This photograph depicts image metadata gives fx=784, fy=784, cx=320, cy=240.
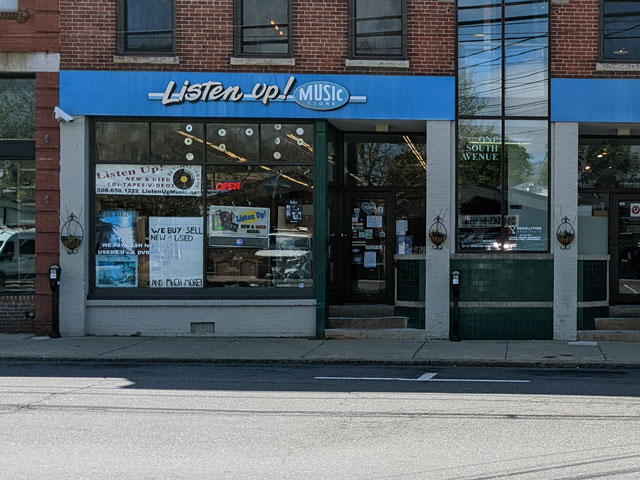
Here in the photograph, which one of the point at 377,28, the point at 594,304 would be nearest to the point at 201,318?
the point at 377,28

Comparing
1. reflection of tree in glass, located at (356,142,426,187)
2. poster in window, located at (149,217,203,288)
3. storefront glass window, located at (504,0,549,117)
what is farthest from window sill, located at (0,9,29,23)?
storefront glass window, located at (504,0,549,117)

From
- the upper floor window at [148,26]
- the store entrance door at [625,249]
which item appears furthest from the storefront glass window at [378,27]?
the store entrance door at [625,249]

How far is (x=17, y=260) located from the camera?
15.2m

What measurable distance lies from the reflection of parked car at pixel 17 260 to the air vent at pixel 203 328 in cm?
323

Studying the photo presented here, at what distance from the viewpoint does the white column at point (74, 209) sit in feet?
48.3

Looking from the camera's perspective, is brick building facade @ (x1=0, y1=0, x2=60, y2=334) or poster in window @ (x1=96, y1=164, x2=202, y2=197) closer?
brick building facade @ (x1=0, y1=0, x2=60, y2=334)

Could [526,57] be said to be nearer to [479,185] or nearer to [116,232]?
[479,185]

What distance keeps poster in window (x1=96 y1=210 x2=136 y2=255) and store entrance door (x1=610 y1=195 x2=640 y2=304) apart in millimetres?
9714

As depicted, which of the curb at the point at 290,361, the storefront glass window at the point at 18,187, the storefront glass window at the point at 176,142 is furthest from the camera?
the storefront glass window at the point at 18,187

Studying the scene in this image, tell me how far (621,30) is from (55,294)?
1172 centimetres

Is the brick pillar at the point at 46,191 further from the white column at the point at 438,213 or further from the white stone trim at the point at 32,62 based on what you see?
the white column at the point at 438,213

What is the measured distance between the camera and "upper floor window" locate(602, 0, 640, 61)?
14.7 metres

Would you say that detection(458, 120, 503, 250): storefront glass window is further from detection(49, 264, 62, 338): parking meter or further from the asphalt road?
detection(49, 264, 62, 338): parking meter

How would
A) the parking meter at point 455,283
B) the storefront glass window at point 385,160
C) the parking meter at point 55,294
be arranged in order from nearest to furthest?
Answer: the parking meter at point 455,283 < the parking meter at point 55,294 < the storefront glass window at point 385,160
